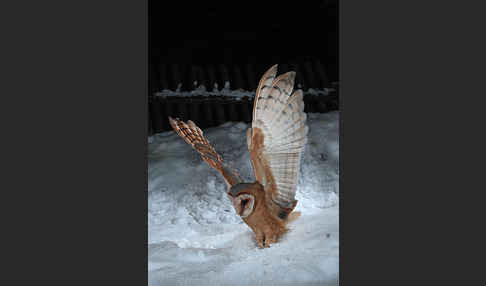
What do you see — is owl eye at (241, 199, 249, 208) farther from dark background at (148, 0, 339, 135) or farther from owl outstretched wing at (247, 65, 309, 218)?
dark background at (148, 0, 339, 135)

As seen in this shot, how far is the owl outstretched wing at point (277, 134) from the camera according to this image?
2.33 meters

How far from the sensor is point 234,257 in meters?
2.28

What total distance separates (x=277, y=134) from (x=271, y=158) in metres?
0.11

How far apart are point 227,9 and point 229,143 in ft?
2.73

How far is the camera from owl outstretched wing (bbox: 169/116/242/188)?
2.42 metres

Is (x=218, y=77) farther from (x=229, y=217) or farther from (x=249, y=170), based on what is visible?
(x=229, y=217)

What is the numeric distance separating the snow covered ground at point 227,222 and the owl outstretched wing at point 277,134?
24 cm

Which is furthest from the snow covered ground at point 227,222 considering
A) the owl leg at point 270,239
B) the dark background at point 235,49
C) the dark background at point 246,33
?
the dark background at point 246,33

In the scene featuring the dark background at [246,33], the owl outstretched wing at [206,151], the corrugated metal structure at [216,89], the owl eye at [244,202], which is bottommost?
the owl eye at [244,202]

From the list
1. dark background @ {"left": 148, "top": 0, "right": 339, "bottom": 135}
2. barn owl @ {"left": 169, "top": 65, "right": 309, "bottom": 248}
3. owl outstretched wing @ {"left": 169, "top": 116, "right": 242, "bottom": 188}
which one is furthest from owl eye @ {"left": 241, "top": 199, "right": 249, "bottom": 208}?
dark background @ {"left": 148, "top": 0, "right": 339, "bottom": 135}

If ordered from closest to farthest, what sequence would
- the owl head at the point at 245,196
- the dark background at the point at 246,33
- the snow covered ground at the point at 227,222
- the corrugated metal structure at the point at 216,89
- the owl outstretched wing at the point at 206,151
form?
the snow covered ground at the point at 227,222 → the owl head at the point at 245,196 → the owl outstretched wing at the point at 206,151 → the dark background at the point at 246,33 → the corrugated metal structure at the point at 216,89

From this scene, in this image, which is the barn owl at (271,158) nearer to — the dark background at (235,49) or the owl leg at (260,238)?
the owl leg at (260,238)

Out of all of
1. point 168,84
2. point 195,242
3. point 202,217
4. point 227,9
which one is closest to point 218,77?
point 168,84

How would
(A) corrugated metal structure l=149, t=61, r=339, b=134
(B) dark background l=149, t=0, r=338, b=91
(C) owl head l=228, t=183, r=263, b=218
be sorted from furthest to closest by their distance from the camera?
(A) corrugated metal structure l=149, t=61, r=339, b=134 < (B) dark background l=149, t=0, r=338, b=91 < (C) owl head l=228, t=183, r=263, b=218
